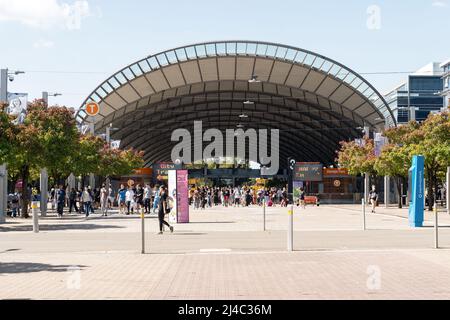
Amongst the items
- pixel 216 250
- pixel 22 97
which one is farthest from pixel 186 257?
pixel 22 97

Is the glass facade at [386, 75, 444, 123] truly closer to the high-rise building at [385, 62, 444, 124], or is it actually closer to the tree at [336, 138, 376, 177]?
the high-rise building at [385, 62, 444, 124]

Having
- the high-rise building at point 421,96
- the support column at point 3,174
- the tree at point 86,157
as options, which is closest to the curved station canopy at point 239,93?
the tree at point 86,157

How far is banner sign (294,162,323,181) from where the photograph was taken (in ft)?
251

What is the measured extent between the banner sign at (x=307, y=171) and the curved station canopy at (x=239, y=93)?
259 inches

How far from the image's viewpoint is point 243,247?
19203 millimetres

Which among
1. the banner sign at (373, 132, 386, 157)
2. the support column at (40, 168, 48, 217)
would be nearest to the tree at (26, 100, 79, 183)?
the support column at (40, 168, 48, 217)

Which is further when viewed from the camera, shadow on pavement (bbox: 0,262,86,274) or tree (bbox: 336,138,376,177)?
tree (bbox: 336,138,376,177)

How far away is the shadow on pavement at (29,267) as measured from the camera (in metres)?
13.7

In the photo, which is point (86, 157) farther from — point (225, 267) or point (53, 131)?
point (225, 267)

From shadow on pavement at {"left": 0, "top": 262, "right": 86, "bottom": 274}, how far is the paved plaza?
20 millimetres

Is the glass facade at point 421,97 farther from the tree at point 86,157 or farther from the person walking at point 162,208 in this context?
the person walking at point 162,208

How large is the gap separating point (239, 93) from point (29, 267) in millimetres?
66262

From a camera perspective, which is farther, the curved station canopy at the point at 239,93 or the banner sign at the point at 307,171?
the banner sign at the point at 307,171
